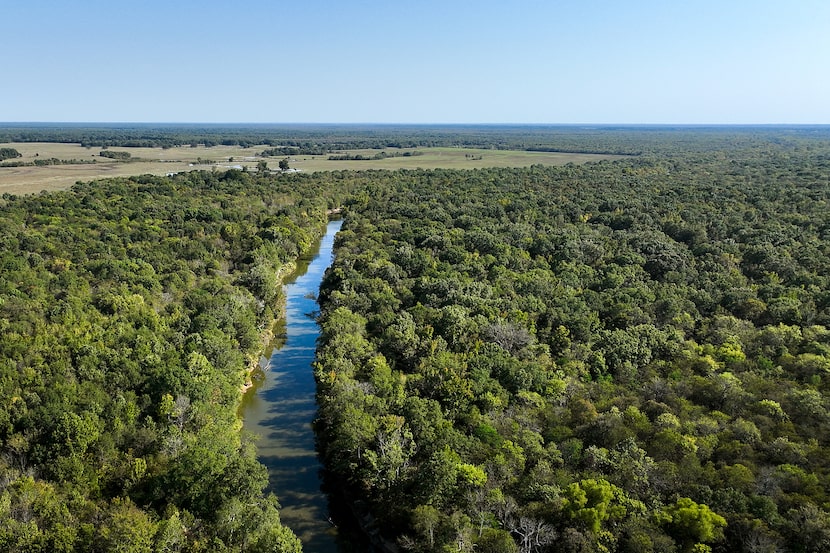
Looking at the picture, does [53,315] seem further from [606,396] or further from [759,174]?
[759,174]

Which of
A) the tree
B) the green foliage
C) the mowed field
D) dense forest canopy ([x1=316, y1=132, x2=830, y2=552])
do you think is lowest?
the tree

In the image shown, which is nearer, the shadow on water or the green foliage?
the shadow on water

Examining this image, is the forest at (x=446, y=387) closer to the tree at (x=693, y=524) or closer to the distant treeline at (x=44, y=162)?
the tree at (x=693, y=524)

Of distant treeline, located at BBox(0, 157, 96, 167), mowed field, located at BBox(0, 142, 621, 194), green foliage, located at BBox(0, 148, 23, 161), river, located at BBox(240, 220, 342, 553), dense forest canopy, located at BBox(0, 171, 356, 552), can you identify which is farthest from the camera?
green foliage, located at BBox(0, 148, 23, 161)

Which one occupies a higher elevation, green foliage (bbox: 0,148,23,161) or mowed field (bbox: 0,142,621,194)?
green foliage (bbox: 0,148,23,161)

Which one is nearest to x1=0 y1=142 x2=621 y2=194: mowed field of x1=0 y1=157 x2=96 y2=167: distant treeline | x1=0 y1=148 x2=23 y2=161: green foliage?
x1=0 y1=157 x2=96 y2=167: distant treeline

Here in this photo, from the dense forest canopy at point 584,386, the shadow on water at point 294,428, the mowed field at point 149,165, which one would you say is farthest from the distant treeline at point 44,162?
the shadow on water at point 294,428

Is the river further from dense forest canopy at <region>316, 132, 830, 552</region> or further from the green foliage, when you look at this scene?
the green foliage
